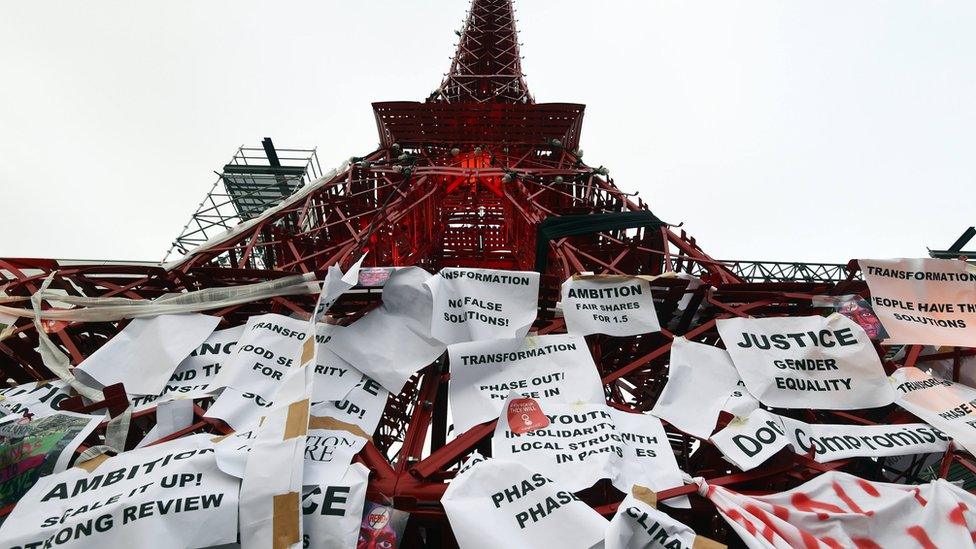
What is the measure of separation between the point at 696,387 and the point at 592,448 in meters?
1.47

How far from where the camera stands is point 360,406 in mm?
4156

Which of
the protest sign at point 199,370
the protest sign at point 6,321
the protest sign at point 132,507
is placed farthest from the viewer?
the protest sign at point 6,321

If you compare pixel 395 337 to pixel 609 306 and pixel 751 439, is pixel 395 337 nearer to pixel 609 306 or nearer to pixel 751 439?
pixel 609 306

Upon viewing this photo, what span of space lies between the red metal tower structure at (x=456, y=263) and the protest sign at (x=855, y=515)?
0.35 metres

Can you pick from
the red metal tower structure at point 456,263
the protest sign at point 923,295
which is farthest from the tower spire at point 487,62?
the protest sign at point 923,295

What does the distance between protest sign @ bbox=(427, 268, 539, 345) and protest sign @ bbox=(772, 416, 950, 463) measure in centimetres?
255

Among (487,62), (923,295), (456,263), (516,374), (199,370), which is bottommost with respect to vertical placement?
(456,263)

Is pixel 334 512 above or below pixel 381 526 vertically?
above

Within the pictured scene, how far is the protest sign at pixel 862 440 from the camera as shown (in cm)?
380

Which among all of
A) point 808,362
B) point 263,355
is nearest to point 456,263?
→ point 263,355

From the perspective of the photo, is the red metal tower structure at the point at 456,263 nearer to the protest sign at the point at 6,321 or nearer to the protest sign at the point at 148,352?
the protest sign at the point at 6,321

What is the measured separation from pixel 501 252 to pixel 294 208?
907 centimetres

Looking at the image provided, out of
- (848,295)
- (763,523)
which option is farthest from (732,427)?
(848,295)

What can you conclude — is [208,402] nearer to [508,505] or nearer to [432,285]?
[432,285]
